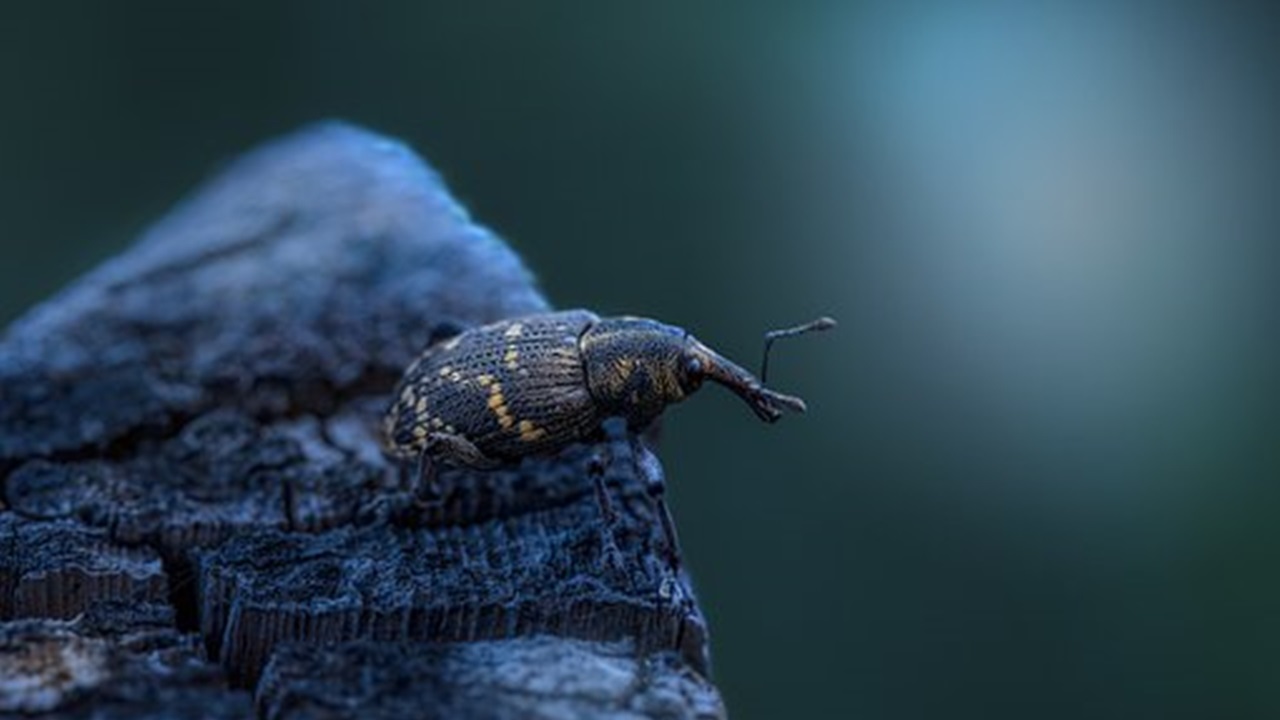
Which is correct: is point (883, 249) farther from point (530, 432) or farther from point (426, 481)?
point (426, 481)

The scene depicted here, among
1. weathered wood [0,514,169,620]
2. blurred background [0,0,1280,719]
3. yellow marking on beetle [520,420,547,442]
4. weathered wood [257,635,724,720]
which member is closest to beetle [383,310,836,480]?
yellow marking on beetle [520,420,547,442]

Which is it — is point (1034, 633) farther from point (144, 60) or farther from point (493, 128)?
point (144, 60)

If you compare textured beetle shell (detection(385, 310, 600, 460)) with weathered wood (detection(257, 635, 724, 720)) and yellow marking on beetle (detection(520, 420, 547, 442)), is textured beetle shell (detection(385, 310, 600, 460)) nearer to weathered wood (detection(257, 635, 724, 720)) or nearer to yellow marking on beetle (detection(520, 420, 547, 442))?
yellow marking on beetle (detection(520, 420, 547, 442))

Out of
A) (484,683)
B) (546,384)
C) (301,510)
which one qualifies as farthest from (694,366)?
(484,683)

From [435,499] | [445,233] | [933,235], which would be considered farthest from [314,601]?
[933,235]

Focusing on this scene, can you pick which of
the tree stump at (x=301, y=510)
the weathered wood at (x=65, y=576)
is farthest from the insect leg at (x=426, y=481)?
the weathered wood at (x=65, y=576)

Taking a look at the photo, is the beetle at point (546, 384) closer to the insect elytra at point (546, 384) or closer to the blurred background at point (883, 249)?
the insect elytra at point (546, 384)
